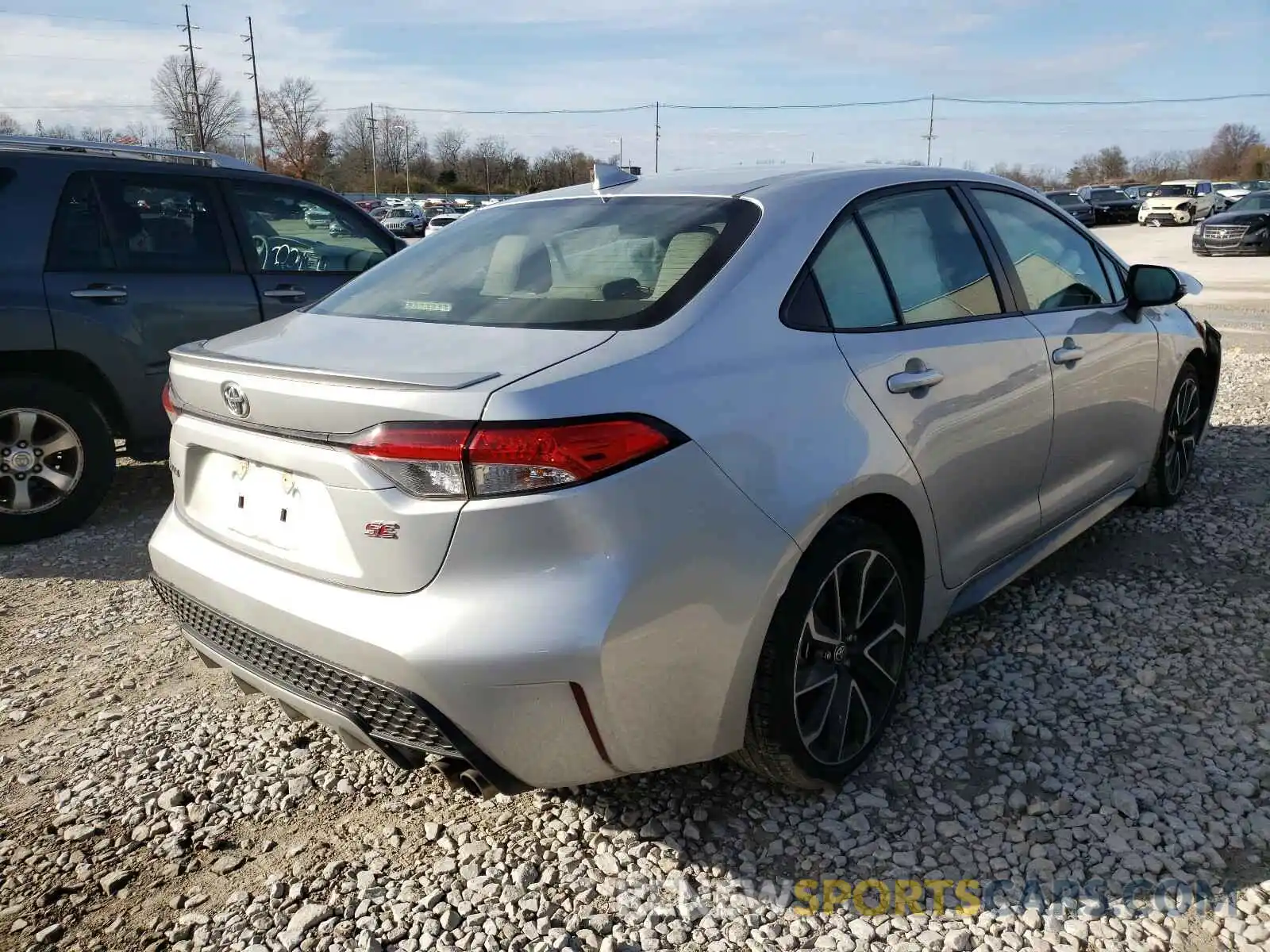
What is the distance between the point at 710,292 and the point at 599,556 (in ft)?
2.46

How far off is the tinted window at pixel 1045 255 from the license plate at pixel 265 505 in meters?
2.52

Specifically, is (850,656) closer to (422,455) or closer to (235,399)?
(422,455)

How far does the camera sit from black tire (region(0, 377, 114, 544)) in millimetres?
4727

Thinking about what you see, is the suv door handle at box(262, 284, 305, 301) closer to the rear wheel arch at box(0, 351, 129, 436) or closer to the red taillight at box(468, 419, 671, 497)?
the rear wheel arch at box(0, 351, 129, 436)

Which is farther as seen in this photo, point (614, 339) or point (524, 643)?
point (614, 339)

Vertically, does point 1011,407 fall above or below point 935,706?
above

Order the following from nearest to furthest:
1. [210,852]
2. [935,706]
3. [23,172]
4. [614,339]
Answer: [614,339] < [210,852] < [935,706] < [23,172]

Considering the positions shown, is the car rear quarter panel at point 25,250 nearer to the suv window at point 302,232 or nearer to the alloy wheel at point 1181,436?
the suv window at point 302,232

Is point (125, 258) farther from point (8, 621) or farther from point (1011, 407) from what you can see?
point (1011, 407)

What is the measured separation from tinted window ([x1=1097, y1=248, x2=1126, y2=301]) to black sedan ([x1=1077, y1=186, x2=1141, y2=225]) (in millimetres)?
41311

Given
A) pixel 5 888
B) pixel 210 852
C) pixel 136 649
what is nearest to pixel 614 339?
pixel 210 852

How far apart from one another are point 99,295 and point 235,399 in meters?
3.14

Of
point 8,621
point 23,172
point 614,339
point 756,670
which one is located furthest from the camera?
point 23,172

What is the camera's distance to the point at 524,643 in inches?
77.9
